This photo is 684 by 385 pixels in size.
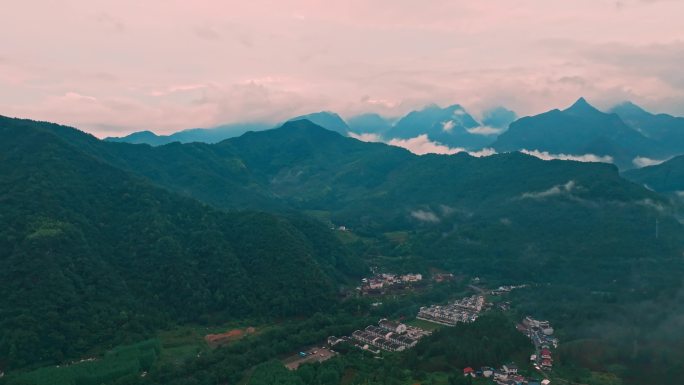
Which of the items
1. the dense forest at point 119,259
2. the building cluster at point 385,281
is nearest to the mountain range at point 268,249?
the dense forest at point 119,259

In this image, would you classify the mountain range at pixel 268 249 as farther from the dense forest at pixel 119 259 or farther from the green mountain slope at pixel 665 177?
the green mountain slope at pixel 665 177

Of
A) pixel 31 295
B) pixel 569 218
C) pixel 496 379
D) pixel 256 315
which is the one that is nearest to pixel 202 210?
pixel 256 315

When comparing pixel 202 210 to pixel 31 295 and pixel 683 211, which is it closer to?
pixel 31 295

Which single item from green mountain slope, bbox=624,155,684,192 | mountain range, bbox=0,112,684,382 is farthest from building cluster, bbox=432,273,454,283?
green mountain slope, bbox=624,155,684,192

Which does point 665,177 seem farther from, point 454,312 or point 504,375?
point 504,375

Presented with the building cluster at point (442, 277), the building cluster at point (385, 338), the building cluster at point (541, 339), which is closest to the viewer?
the building cluster at point (541, 339)

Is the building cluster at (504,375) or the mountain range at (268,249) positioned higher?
the mountain range at (268,249)

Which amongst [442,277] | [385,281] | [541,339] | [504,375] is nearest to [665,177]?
[442,277]
